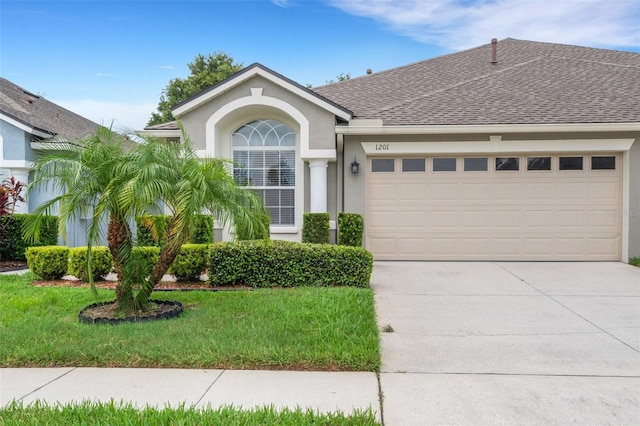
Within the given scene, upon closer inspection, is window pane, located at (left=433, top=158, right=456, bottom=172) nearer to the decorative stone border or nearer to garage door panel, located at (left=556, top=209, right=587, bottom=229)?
garage door panel, located at (left=556, top=209, right=587, bottom=229)

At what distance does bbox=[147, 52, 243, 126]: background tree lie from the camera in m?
30.7

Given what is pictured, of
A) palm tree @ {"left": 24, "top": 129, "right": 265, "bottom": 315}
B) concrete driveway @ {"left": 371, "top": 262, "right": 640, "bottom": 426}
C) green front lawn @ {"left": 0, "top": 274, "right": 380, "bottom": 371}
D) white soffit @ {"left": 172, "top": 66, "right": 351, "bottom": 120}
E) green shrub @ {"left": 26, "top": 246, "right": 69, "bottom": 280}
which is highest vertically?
white soffit @ {"left": 172, "top": 66, "right": 351, "bottom": 120}

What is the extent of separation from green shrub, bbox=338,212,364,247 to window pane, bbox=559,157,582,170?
5389 mm

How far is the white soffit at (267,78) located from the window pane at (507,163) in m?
4.02

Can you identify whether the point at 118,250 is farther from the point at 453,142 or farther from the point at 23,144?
the point at 23,144

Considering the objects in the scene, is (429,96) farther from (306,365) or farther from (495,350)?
(306,365)

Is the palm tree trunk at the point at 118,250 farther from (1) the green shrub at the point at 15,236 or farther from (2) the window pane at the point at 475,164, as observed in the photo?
(2) the window pane at the point at 475,164

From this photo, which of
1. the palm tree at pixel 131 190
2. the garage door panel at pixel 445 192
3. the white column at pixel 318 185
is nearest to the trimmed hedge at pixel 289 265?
the palm tree at pixel 131 190

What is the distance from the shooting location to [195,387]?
3.94 m

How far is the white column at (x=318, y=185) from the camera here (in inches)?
433

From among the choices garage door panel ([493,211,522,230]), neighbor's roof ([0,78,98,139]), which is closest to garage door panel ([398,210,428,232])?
garage door panel ([493,211,522,230])

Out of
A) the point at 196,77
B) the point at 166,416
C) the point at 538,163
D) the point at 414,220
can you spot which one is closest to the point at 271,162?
the point at 414,220

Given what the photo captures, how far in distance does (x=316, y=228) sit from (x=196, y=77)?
24013 millimetres

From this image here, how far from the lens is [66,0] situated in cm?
1134
